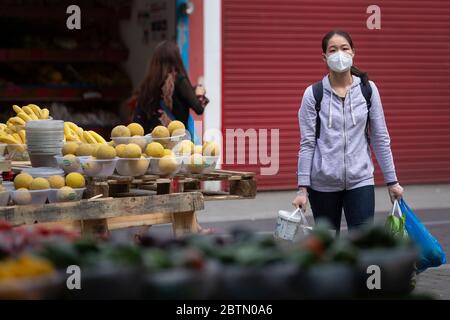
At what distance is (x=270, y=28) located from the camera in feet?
46.9

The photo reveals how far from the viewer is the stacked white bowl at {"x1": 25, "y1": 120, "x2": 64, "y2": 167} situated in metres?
7.15

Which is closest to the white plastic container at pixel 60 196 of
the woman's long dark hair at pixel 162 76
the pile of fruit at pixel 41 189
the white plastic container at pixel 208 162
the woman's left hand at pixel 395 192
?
the pile of fruit at pixel 41 189

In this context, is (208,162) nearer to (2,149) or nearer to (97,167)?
(97,167)

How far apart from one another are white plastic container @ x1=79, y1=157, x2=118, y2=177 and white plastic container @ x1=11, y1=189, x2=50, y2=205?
375 mm

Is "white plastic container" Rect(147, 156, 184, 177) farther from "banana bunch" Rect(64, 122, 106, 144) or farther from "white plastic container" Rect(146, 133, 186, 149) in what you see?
"banana bunch" Rect(64, 122, 106, 144)

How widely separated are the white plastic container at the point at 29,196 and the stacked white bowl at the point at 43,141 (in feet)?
2.39

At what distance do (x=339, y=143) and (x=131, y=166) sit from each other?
1364mm

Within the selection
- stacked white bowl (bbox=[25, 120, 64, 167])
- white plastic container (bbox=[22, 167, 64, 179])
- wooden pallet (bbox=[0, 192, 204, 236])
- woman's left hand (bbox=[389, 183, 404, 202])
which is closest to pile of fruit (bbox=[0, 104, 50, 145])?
stacked white bowl (bbox=[25, 120, 64, 167])

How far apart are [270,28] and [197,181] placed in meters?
7.46

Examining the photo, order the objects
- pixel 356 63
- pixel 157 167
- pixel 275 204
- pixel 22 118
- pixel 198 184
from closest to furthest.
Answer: pixel 157 167 → pixel 198 184 → pixel 22 118 → pixel 275 204 → pixel 356 63

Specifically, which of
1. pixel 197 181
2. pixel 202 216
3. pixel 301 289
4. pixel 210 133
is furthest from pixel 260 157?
pixel 301 289

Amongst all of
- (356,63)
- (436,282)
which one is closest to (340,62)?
(436,282)

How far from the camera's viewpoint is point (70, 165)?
6.88 m

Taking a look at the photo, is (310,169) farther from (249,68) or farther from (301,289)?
(249,68)
